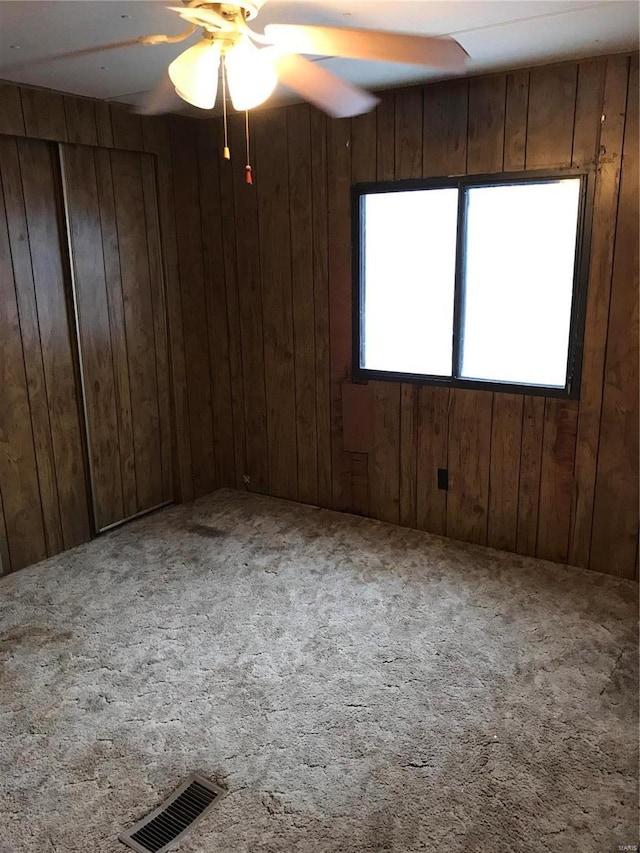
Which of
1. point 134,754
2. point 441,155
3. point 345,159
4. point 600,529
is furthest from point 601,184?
point 134,754

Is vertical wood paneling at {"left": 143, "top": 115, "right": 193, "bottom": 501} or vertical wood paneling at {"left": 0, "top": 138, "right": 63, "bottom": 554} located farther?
vertical wood paneling at {"left": 143, "top": 115, "right": 193, "bottom": 501}

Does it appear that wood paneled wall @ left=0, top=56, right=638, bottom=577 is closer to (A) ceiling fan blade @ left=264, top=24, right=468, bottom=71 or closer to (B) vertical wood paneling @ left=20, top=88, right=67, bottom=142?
(B) vertical wood paneling @ left=20, top=88, right=67, bottom=142

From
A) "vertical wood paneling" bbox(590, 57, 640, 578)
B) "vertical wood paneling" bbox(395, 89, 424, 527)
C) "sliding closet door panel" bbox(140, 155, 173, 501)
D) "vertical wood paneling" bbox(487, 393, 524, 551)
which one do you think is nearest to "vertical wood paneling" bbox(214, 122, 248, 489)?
"sliding closet door panel" bbox(140, 155, 173, 501)

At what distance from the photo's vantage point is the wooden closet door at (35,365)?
11.0 ft

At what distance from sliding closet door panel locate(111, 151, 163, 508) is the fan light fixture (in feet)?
6.66

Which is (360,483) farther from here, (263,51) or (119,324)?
(263,51)

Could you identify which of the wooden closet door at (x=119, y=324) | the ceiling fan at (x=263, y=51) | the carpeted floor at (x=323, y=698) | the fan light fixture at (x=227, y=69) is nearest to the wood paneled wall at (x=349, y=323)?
the wooden closet door at (x=119, y=324)

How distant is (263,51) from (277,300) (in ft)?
7.33

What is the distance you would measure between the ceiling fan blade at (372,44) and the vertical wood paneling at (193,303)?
96.1 inches

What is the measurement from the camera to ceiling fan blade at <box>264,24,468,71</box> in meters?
1.75

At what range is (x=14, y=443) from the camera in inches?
136

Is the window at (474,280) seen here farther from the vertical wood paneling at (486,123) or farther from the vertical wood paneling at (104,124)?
the vertical wood paneling at (104,124)

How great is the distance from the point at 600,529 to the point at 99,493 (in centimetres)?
273

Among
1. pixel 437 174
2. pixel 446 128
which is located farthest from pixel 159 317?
pixel 446 128
